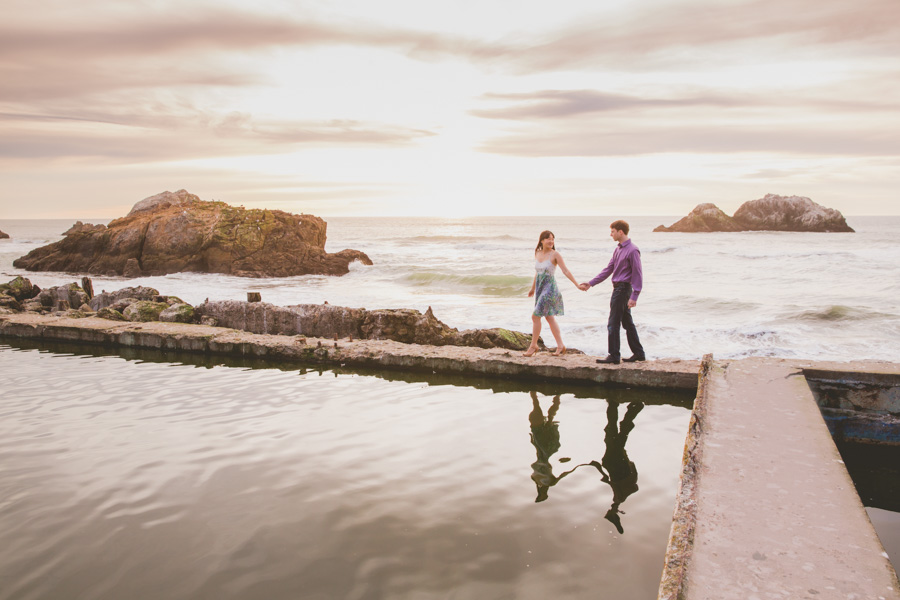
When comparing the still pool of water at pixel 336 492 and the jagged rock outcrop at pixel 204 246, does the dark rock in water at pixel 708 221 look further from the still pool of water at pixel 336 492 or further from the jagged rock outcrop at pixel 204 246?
the still pool of water at pixel 336 492

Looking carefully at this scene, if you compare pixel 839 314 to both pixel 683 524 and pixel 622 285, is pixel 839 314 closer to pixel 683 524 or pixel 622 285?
pixel 622 285

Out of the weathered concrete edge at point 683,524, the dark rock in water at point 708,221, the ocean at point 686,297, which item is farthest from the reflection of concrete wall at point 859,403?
the dark rock in water at point 708,221

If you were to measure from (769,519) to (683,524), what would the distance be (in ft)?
1.40

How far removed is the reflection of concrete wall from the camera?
216 inches

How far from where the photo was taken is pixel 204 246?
28547 millimetres

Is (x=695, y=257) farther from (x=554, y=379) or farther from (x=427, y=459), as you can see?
(x=427, y=459)

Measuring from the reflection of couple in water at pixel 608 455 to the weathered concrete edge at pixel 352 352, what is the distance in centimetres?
75

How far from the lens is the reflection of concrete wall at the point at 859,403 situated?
5.50m

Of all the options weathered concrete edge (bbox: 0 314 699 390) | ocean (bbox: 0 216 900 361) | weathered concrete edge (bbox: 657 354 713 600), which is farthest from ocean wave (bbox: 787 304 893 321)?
weathered concrete edge (bbox: 657 354 713 600)

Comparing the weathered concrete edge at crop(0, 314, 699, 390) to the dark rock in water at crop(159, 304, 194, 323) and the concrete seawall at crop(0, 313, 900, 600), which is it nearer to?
the concrete seawall at crop(0, 313, 900, 600)

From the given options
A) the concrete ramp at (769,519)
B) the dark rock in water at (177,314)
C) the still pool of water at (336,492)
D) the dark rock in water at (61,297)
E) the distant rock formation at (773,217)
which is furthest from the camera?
the distant rock formation at (773,217)

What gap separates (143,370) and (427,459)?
18.1ft

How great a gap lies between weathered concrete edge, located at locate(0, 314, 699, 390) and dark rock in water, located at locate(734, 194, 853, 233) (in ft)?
252

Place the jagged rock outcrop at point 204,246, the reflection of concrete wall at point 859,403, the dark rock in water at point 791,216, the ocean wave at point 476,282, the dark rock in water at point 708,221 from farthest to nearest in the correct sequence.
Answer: the dark rock in water at point 708,221
the dark rock in water at point 791,216
the jagged rock outcrop at point 204,246
the ocean wave at point 476,282
the reflection of concrete wall at point 859,403
